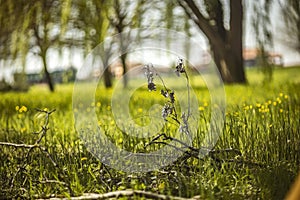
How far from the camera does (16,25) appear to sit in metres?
2.16

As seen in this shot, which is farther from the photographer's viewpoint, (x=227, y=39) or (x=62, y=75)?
(x=227, y=39)

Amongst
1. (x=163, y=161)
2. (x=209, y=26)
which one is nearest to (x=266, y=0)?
(x=163, y=161)

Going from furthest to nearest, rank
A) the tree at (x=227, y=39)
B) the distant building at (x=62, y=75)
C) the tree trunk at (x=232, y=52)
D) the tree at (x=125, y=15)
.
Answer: the tree trunk at (x=232, y=52)
the tree at (x=227, y=39)
the distant building at (x=62, y=75)
the tree at (x=125, y=15)

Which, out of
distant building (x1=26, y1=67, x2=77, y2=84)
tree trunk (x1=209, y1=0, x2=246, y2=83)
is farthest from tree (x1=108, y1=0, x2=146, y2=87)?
tree trunk (x1=209, y1=0, x2=246, y2=83)

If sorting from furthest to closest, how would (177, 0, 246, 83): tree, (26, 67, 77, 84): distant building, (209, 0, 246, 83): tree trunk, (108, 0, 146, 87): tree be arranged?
1. (209, 0, 246, 83): tree trunk
2. (177, 0, 246, 83): tree
3. (26, 67, 77, 84): distant building
4. (108, 0, 146, 87): tree

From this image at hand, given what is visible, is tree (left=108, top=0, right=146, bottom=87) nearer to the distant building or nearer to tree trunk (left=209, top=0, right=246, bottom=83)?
the distant building

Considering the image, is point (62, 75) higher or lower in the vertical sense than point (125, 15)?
lower

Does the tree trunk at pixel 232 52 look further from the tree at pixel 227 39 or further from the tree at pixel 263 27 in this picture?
the tree at pixel 263 27

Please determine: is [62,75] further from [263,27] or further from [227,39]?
[227,39]

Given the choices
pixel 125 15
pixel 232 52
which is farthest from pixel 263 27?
pixel 232 52

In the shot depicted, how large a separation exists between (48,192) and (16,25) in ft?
3.29

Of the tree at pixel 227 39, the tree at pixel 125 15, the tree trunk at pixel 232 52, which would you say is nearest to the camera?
the tree at pixel 125 15

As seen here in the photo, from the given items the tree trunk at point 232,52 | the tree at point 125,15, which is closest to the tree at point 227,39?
the tree trunk at point 232,52

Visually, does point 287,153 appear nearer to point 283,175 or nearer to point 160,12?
point 283,175
